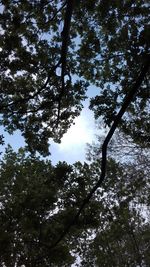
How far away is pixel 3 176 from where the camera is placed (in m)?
20.6

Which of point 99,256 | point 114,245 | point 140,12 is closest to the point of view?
point 140,12

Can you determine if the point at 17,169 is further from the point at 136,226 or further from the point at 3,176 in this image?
the point at 136,226

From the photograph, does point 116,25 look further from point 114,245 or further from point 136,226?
point 114,245

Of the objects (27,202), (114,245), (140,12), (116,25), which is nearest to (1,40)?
(116,25)

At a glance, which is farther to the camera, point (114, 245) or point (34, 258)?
point (114, 245)

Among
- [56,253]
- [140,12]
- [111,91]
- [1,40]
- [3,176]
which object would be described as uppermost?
[3,176]

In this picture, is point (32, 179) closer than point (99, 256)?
Yes

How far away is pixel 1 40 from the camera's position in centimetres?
1038

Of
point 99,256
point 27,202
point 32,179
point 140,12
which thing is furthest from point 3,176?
point 140,12

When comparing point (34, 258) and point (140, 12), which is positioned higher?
point (140, 12)

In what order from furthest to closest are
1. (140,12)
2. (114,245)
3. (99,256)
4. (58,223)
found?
(114,245), (99,256), (58,223), (140,12)

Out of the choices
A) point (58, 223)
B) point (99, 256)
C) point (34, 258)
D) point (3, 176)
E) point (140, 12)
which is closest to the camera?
point (140, 12)

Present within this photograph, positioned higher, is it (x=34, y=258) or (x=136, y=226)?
(x=136, y=226)

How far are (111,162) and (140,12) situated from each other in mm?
11905
